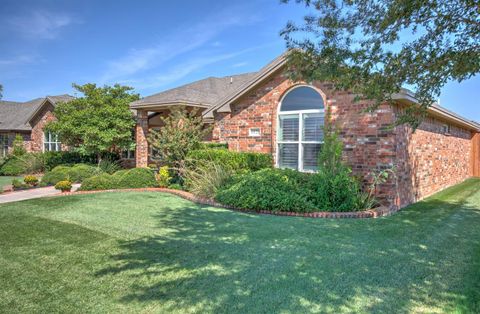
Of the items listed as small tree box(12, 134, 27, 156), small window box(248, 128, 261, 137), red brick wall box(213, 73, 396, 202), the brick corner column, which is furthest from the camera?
small tree box(12, 134, 27, 156)

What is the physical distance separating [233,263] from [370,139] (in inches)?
243

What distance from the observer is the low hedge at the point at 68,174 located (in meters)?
13.9

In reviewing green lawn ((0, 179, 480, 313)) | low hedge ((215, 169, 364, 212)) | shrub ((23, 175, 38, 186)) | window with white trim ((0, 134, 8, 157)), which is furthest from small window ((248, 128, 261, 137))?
window with white trim ((0, 134, 8, 157))

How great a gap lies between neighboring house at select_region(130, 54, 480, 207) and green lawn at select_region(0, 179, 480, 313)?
2.00m

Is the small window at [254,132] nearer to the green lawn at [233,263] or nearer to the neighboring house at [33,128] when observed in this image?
the green lawn at [233,263]

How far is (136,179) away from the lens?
11891 mm

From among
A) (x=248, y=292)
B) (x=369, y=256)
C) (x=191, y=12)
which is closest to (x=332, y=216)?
(x=369, y=256)

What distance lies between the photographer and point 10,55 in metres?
18.5

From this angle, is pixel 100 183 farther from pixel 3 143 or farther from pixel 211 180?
pixel 3 143

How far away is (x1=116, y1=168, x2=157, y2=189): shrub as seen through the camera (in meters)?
11.7

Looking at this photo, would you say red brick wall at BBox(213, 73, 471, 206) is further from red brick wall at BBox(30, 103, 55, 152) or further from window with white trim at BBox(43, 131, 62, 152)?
red brick wall at BBox(30, 103, 55, 152)

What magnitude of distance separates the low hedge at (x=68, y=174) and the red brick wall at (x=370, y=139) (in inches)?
275

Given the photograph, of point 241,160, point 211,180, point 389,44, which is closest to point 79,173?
point 211,180

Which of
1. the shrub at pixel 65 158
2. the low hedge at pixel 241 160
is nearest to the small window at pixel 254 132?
the low hedge at pixel 241 160
